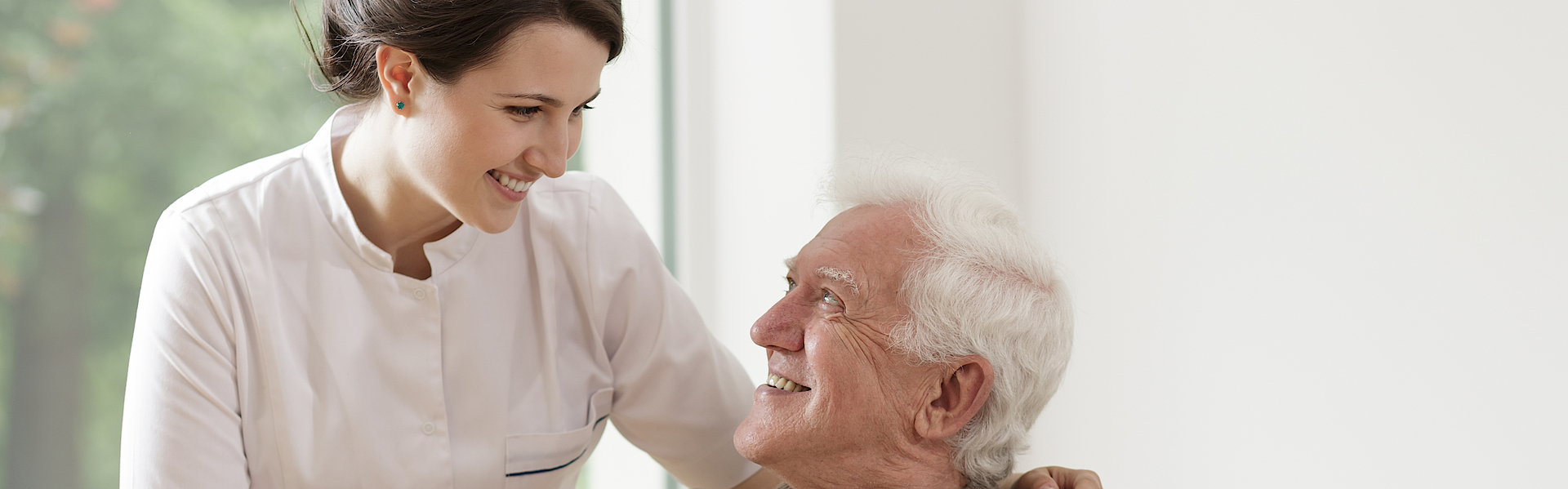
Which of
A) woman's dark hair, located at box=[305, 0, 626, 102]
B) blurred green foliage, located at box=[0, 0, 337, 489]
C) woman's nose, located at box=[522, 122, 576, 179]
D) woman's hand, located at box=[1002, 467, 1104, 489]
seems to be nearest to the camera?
woman's dark hair, located at box=[305, 0, 626, 102]

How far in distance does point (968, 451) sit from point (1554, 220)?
78cm

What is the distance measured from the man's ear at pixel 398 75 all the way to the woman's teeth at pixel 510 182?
0.14 m

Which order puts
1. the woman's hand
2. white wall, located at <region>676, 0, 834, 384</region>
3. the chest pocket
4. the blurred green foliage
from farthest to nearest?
white wall, located at <region>676, 0, 834, 384</region>
the blurred green foliage
the chest pocket
the woman's hand

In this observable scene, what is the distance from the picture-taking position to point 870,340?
4.77ft

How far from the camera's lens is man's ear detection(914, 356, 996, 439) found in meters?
1.45

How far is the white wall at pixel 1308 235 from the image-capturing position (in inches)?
54.4

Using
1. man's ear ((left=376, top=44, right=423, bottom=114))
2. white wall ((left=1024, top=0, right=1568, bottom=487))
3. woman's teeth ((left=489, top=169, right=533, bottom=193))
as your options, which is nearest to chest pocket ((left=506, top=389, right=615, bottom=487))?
woman's teeth ((left=489, top=169, right=533, bottom=193))

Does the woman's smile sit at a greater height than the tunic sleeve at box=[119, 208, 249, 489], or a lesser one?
greater

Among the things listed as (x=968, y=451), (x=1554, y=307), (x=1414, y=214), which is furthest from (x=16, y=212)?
(x=1554, y=307)

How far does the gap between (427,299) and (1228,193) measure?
1289 mm

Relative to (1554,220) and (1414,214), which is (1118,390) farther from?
(1554,220)

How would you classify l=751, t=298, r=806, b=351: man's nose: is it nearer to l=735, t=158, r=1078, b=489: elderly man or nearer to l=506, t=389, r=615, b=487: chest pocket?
l=735, t=158, r=1078, b=489: elderly man

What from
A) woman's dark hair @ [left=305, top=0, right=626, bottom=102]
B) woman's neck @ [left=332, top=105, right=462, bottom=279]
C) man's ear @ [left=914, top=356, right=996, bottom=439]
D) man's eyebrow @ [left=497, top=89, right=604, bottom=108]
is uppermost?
woman's dark hair @ [left=305, top=0, right=626, bottom=102]

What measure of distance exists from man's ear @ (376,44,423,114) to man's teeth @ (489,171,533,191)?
0.45ft
